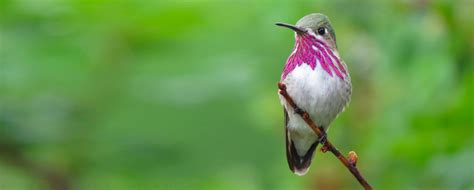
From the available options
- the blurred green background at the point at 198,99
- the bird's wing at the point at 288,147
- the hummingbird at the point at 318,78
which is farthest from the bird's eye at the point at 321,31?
the blurred green background at the point at 198,99

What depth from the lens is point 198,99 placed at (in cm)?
567

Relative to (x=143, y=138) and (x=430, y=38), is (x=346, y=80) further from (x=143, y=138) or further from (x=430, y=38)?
(x=143, y=138)

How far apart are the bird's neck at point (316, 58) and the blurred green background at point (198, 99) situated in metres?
0.93

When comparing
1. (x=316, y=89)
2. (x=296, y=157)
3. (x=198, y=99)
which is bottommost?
(x=316, y=89)

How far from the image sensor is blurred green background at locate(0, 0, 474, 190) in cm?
485

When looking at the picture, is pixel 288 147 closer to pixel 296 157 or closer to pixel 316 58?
pixel 296 157

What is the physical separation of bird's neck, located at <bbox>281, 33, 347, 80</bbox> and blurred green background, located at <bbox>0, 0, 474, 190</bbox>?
36.7 inches

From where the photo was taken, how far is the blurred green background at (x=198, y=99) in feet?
15.9

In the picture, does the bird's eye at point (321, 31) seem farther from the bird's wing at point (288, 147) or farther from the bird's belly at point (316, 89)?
the bird's wing at point (288, 147)

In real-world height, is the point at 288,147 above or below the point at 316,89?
above

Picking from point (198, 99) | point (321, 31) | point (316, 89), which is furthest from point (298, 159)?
→ point (198, 99)

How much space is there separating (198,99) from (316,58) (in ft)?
6.31

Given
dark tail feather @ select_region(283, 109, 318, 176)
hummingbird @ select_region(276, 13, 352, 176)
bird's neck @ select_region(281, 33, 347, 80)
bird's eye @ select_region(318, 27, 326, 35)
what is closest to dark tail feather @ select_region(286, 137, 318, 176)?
dark tail feather @ select_region(283, 109, 318, 176)

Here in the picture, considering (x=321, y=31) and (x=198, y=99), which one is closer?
(x=321, y=31)
